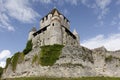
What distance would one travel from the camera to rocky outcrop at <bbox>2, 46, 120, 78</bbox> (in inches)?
1535

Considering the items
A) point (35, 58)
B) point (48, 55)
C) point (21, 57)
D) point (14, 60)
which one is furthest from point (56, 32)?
point (14, 60)

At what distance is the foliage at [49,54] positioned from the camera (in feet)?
131

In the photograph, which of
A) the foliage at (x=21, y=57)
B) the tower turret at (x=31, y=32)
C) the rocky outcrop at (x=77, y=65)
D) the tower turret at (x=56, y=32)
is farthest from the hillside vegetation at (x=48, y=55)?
the tower turret at (x=31, y=32)

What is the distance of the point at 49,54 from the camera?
135ft

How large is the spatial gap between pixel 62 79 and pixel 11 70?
15.9 m

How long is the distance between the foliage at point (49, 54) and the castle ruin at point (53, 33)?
275 centimetres

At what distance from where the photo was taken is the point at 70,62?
131 feet

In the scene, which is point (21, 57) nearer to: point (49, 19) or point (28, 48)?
point (28, 48)

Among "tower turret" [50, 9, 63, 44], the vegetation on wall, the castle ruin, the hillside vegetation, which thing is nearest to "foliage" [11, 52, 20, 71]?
the vegetation on wall

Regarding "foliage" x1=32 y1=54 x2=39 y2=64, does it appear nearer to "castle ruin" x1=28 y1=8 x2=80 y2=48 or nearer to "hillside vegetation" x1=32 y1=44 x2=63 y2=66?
"hillside vegetation" x1=32 y1=44 x2=63 y2=66

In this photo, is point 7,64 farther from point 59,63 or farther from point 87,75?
point 87,75

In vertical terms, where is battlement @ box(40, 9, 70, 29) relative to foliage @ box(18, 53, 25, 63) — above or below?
above

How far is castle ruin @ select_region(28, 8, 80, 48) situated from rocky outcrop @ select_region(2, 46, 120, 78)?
453cm

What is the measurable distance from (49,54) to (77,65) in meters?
5.85
